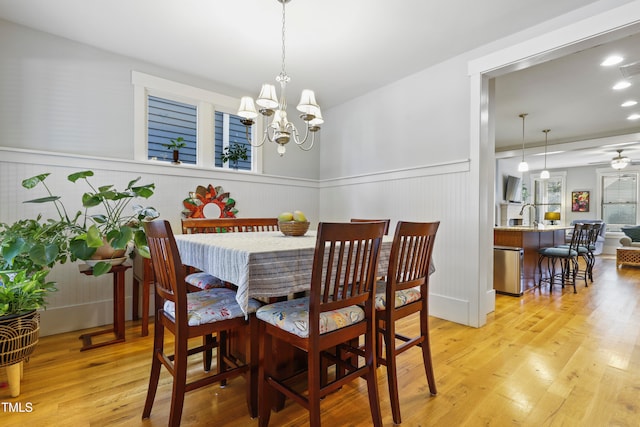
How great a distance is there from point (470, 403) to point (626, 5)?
8.71 feet

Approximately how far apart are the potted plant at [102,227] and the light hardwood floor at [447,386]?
2.19 feet

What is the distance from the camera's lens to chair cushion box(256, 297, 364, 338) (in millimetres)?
1287

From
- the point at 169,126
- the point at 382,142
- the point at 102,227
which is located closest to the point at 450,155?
the point at 382,142

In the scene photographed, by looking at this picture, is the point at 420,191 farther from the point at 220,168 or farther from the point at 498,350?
the point at 220,168

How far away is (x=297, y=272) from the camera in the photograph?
4.62ft

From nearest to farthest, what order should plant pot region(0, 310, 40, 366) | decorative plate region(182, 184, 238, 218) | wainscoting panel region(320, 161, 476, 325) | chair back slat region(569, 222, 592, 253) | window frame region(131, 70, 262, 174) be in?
plant pot region(0, 310, 40, 366) < wainscoting panel region(320, 161, 476, 325) < window frame region(131, 70, 262, 174) < decorative plate region(182, 184, 238, 218) < chair back slat region(569, 222, 592, 253)

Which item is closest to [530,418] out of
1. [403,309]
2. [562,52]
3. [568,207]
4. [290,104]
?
[403,309]

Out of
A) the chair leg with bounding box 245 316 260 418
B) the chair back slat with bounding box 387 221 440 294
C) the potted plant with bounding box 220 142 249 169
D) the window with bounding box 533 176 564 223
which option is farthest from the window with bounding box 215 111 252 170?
the window with bounding box 533 176 564 223

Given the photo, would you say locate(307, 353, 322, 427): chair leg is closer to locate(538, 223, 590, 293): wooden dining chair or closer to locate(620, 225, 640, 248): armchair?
locate(538, 223, 590, 293): wooden dining chair

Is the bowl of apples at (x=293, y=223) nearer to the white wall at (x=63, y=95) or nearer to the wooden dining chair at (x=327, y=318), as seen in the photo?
the wooden dining chair at (x=327, y=318)

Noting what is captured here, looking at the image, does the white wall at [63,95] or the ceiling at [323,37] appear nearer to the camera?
the ceiling at [323,37]

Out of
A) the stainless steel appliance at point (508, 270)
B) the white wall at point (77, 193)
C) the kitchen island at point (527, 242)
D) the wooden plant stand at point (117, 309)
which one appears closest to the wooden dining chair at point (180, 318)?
the wooden plant stand at point (117, 309)

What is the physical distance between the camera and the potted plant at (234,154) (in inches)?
140

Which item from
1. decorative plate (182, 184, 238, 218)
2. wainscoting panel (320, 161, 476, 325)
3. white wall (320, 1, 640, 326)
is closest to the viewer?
white wall (320, 1, 640, 326)
